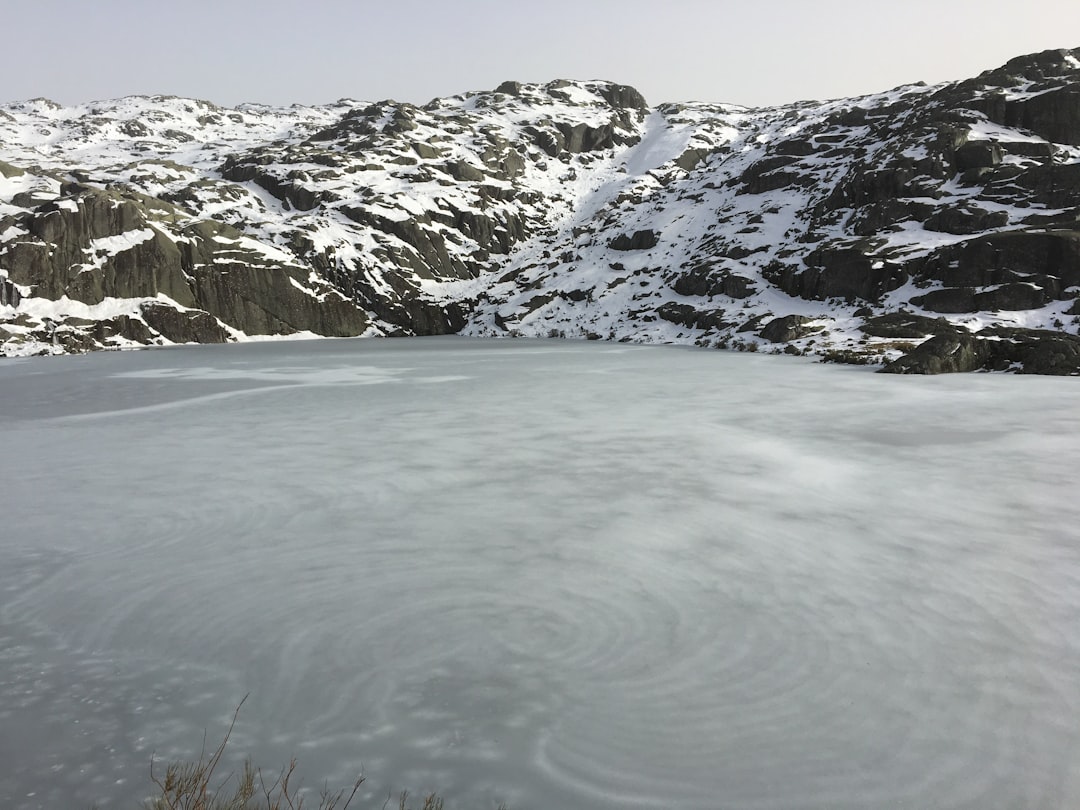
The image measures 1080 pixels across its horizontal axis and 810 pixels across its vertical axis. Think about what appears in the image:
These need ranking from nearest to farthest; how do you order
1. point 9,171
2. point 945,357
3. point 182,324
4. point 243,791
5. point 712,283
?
point 243,791
point 945,357
point 182,324
point 712,283
point 9,171

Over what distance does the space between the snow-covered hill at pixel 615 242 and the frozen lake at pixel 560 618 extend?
21852 mm

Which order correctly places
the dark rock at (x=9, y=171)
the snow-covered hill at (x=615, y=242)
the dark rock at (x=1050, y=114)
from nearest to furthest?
the snow-covered hill at (x=615, y=242) < the dark rock at (x=1050, y=114) < the dark rock at (x=9, y=171)

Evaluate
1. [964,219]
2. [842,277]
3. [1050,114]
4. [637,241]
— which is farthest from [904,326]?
[637,241]

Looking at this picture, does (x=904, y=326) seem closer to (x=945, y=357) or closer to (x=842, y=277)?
(x=842, y=277)

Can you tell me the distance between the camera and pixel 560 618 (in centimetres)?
563

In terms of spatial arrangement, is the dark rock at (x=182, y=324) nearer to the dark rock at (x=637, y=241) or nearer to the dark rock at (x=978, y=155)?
the dark rock at (x=637, y=241)

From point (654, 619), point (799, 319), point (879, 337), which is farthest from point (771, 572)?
point (799, 319)

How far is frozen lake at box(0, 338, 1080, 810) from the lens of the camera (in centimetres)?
380

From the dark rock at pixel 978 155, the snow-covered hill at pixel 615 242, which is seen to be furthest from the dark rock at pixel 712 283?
the dark rock at pixel 978 155

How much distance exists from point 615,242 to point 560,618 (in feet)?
248

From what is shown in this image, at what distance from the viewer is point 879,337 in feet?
129

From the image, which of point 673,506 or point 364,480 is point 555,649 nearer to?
point 673,506

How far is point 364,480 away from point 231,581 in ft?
13.0

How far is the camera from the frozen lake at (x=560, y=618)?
3.80 meters
